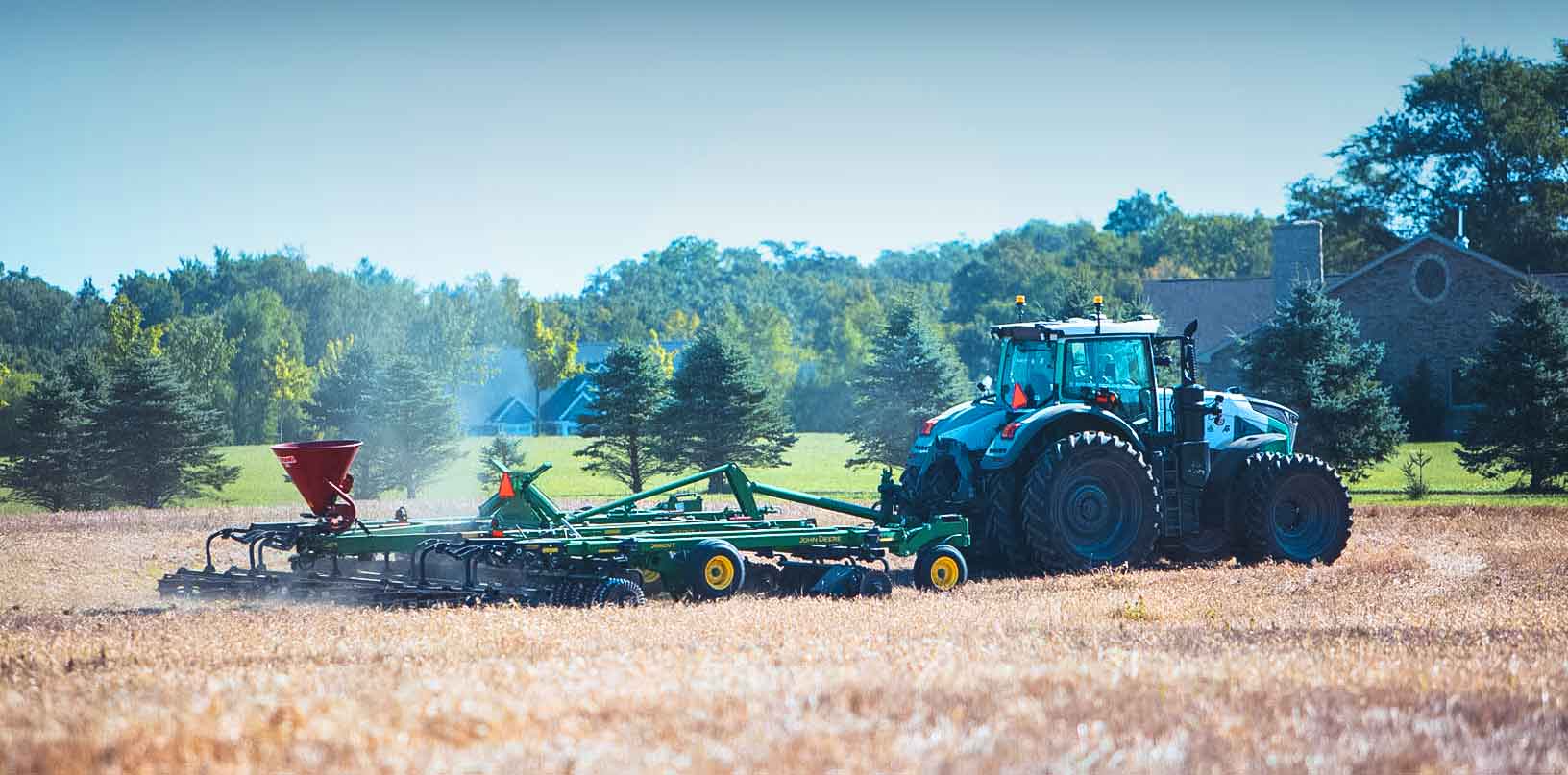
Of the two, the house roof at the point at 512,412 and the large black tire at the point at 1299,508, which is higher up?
the house roof at the point at 512,412

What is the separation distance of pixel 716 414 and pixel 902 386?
5.26 meters

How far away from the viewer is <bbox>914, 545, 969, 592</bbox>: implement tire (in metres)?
14.4

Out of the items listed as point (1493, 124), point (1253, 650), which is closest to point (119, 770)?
point (1253, 650)

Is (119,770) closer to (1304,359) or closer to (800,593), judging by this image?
(800,593)

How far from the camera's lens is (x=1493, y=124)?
72000mm

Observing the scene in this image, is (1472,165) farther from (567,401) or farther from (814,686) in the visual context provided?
(814,686)

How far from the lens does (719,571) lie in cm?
1327

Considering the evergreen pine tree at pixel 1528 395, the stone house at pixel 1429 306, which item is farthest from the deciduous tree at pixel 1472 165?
the evergreen pine tree at pixel 1528 395

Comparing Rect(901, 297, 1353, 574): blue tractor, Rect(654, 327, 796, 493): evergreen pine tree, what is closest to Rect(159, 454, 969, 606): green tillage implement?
Rect(901, 297, 1353, 574): blue tractor

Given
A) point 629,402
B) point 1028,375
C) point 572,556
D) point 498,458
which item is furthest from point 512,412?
point 572,556

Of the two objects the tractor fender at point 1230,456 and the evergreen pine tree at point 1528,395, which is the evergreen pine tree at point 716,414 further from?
the tractor fender at point 1230,456

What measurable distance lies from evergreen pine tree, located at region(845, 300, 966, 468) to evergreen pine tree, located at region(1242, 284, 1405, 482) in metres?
7.58

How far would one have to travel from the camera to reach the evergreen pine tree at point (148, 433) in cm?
3619

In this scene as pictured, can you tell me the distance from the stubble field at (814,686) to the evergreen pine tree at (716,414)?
72.2ft
